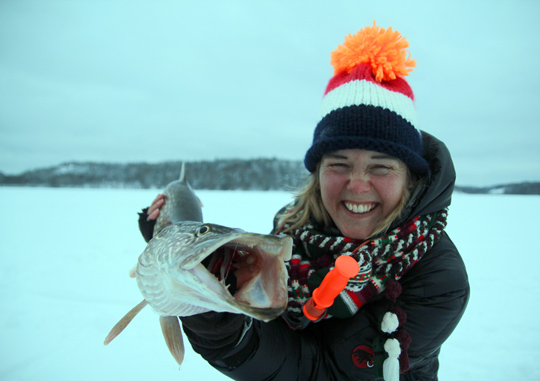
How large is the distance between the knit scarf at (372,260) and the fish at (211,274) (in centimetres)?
55

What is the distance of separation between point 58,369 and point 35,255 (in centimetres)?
385

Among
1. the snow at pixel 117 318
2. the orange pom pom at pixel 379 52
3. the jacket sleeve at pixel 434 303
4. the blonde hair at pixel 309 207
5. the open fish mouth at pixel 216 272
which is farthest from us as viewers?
the snow at pixel 117 318

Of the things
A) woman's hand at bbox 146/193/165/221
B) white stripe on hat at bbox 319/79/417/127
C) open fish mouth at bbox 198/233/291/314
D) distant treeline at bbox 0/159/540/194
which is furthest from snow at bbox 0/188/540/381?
distant treeline at bbox 0/159/540/194

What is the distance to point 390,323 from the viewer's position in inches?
46.5

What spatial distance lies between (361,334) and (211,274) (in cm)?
82

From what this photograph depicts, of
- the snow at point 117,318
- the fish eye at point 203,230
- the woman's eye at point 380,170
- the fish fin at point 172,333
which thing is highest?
the woman's eye at point 380,170

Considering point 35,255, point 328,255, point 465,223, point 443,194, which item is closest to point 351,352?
point 328,255

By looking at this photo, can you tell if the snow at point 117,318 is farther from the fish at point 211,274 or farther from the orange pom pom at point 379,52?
the orange pom pom at point 379,52

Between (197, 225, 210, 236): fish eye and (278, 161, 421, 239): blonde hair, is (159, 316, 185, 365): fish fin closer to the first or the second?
(197, 225, 210, 236): fish eye

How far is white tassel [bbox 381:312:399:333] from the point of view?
1.18 m

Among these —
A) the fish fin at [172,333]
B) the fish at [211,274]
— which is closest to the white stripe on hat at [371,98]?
the fish at [211,274]

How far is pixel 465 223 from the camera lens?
7.98m

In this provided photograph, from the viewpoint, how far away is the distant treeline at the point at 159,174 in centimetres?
3975

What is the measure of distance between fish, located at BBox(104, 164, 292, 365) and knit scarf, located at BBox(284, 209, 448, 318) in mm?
552
